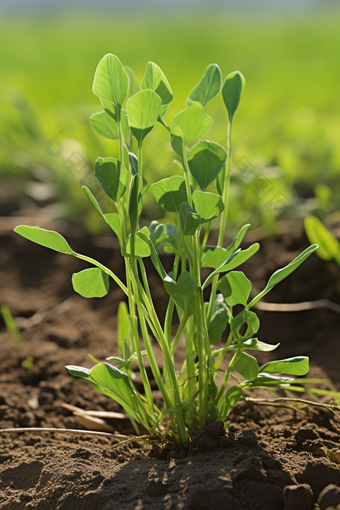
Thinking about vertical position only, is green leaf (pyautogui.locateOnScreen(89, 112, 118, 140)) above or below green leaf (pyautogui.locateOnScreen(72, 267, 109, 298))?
above

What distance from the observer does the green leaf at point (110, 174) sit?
2.29 feet

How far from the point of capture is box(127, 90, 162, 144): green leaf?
0.66 m

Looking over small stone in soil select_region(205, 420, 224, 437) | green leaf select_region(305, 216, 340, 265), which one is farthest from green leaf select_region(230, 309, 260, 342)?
green leaf select_region(305, 216, 340, 265)

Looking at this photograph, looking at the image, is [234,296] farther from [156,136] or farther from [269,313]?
[156,136]

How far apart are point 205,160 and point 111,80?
0.19 m

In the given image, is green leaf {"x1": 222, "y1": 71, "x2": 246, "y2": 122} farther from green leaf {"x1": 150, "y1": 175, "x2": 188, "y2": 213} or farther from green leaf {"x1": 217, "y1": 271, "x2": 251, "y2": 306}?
green leaf {"x1": 217, "y1": 271, "x2": 251, "y2": 306}

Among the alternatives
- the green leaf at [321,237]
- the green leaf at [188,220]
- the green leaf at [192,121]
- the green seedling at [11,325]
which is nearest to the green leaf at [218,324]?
the green leaf at [188,220]

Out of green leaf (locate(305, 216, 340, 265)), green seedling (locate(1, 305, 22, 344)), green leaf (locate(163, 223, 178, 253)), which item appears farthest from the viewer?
green seedling (locate(1, 305, 22, 344))

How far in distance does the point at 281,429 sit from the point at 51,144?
1906 millimetres

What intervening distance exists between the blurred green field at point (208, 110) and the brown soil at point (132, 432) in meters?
A: 0.39

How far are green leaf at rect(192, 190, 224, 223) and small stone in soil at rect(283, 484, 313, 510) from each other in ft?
1.34

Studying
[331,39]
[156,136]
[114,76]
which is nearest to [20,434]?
[114,76]

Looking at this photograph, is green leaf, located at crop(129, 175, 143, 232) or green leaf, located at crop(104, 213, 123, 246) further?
green leaf, located at crop(104, 213, 123, 246)

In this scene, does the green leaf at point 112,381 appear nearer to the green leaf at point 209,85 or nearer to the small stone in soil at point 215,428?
the small stone in soil at point 215,428
